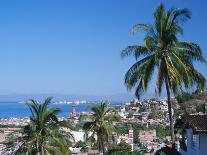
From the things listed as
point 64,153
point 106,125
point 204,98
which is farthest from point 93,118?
point 64,153

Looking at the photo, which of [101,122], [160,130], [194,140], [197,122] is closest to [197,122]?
[197,122]

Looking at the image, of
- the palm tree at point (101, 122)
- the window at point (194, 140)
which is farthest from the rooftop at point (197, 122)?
the palm tree at point (101, 122)

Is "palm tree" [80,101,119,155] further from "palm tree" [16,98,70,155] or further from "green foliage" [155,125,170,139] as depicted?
"green foliage" [155,125,170,139]

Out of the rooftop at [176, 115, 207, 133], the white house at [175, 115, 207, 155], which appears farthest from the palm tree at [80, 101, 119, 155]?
the rooftop at [176, 115, 207, 133]

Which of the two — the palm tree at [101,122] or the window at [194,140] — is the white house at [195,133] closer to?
the window at [194,140]

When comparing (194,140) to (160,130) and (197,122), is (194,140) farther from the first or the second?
(160,130)

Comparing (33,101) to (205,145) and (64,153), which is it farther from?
(205,145)
